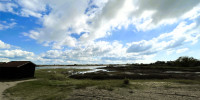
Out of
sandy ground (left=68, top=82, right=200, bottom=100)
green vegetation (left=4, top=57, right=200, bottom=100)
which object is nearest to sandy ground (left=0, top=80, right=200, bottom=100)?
sandy ground (left=68, top=82, right=200, bottom=100)

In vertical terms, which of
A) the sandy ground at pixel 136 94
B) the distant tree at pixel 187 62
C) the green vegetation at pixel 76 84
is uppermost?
the distant tree at pixel 187 62

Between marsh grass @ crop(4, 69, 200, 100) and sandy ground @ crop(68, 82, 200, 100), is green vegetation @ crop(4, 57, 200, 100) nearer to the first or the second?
marsh grass @ crop(4, 69, 200, 100)

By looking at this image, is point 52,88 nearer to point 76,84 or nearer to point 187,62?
point 76,84

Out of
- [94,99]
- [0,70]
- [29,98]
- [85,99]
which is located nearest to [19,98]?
[29,98]

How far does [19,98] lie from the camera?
11227 millimetres

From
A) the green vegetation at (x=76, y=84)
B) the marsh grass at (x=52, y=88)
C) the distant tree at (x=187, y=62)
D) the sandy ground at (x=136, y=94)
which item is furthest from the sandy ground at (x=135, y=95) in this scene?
the distant tree at (x=187, y=62)

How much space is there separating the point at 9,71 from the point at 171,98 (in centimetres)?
3110

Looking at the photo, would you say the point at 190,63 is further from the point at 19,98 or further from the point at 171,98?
the point at 19,98

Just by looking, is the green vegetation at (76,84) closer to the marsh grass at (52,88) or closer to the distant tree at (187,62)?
the marsh grass at (52,88)


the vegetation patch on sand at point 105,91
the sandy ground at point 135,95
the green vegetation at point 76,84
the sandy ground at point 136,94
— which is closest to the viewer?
the sandy ground at point 135,95

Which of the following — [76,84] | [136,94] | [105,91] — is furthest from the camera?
[76,84]

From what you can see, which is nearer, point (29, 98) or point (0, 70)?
point (29, 98)

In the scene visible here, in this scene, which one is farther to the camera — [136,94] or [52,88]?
[52,88]

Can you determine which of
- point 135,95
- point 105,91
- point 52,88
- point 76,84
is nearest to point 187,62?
point 135,95
